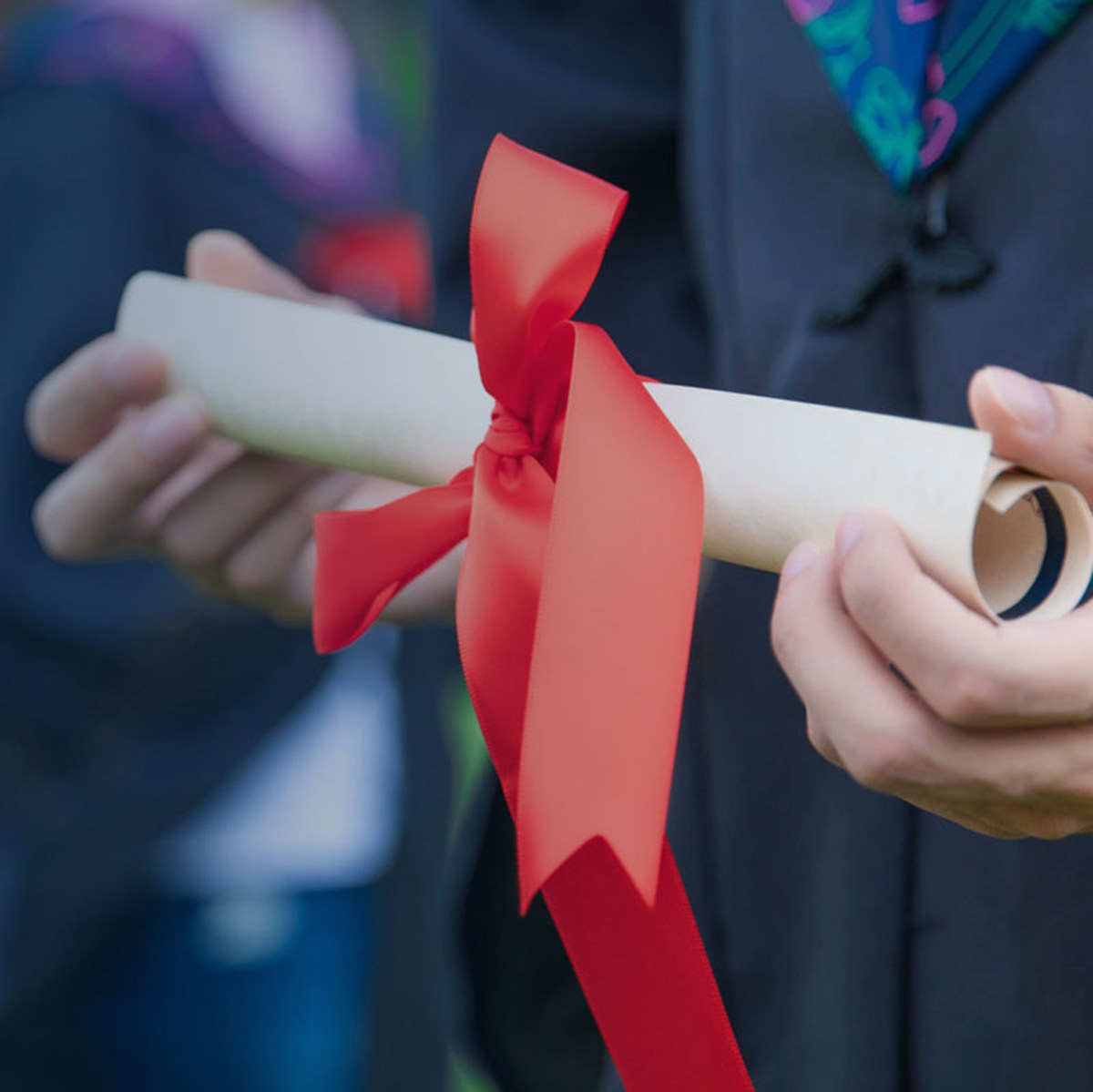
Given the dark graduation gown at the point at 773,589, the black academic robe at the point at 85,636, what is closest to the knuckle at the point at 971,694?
the dark graduation gown at the point at 773,589

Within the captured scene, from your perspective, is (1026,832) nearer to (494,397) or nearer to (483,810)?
(494,397)

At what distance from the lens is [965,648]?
264mm

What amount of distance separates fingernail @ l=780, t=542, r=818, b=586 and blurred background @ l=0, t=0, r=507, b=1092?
0.44 m

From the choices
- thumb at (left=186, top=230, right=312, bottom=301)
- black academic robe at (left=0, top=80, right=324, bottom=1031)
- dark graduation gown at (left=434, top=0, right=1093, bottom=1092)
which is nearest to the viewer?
dark graduation gown at (left=434, top=0, right=1093, bottom=1092)

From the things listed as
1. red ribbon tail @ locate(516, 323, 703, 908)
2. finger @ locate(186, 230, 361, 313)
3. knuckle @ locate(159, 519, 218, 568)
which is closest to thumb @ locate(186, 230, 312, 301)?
finger @ locate(186, 230, 361, 313)

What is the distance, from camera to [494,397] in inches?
13.5

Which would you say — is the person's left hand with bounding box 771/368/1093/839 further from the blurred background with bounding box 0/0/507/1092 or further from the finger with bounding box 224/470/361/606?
the blurred background with bounding box 0/0/507/1092

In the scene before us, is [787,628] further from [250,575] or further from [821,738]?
→ [250,575]

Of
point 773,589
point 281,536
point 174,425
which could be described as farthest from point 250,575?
point 773,589

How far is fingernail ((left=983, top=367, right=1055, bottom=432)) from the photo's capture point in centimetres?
28

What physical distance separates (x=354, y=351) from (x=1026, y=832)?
9.6 inches

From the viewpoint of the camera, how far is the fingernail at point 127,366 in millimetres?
433

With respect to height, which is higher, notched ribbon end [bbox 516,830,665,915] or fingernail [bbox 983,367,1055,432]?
fingernail [bbox 983,367,1055,432]

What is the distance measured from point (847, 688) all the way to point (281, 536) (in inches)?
12.8
